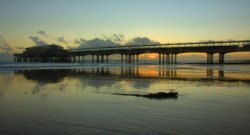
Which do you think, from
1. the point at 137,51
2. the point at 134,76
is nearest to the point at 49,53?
the point at 137,51

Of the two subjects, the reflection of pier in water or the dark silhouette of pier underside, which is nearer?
the reflection of pier in water

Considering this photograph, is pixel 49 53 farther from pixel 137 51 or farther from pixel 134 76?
pixel 134 76

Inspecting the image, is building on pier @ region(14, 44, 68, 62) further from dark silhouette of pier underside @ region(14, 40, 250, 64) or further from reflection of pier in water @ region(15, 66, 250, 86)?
reflection of pier in water @ region(15, 66, 250, 86)

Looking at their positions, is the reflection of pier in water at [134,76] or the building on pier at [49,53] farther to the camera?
the building on pier at [49,53]

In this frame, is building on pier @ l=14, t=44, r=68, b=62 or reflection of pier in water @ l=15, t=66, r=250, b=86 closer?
reflection of pier in water @ l=15, t=66, r=250, b=86

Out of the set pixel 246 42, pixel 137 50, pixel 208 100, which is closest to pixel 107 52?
pixel 137 50

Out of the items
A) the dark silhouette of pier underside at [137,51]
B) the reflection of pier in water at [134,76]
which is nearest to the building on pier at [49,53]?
the dark silhouette of pier underside at [137,51]

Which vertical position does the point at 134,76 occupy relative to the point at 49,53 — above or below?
below

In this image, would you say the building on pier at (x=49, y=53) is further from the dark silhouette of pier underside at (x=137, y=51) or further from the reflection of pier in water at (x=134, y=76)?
the reflection of pier in water at (x=134, y=76)

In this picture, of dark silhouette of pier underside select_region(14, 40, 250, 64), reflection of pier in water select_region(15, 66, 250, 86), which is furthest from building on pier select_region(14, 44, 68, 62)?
reflection of pier in water select_region(15, 66, 250, 86)

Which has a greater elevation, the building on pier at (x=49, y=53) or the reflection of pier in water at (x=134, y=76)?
the building on pier at (x=49, y=53)

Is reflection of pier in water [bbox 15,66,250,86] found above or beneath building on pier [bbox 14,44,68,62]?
beneath

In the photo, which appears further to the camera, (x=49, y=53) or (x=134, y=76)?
(x=49, y=53)

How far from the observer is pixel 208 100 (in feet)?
39.0
